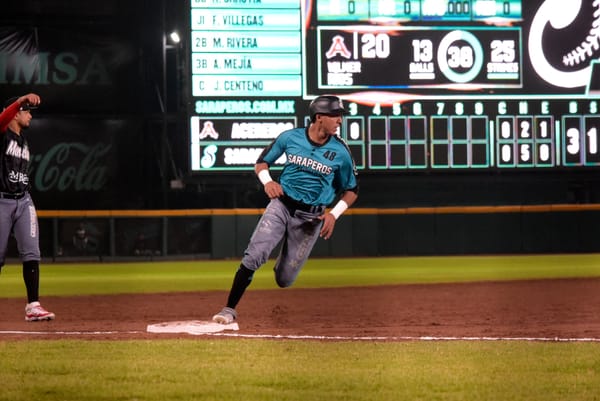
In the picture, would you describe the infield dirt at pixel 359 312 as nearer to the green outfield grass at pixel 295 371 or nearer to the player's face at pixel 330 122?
the green outfield grass at pixel 295 371

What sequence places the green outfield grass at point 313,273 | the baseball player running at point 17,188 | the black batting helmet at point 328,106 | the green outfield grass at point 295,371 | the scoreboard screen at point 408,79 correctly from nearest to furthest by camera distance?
the green outfield grass at point 295,371 < the black batting helmet at point 328,106 < the baseball player running at point 17,188 < the green outfield grass at point 313,273 < the scoreboard screen at point 408,79

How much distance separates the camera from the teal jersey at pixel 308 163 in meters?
5.94

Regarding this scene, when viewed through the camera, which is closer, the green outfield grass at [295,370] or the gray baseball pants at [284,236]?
the green outfield grass at [295,370]

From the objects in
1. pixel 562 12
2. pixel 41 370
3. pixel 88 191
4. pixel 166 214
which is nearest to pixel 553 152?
pixel 562 12

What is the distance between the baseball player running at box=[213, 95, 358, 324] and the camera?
5.89m

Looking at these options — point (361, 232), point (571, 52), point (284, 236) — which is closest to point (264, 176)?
point (284, 236)

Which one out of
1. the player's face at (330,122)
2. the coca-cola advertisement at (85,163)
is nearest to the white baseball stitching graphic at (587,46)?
the coca-cola advertisement at (85,163)

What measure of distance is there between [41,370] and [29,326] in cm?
223

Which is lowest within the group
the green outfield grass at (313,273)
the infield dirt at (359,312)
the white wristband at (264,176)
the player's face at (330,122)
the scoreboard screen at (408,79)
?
the green outfield grass at (313,273)

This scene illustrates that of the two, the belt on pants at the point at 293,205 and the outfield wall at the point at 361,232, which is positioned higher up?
the belt on pants at the point at 293,205

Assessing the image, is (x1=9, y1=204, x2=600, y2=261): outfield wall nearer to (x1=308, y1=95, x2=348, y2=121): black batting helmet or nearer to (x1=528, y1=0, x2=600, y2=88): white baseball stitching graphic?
(x1=528, y1=0, x2=600, y2=88): white baseball stitching graphic

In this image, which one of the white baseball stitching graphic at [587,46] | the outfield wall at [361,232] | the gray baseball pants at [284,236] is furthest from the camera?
the outfield wall at [361,232]

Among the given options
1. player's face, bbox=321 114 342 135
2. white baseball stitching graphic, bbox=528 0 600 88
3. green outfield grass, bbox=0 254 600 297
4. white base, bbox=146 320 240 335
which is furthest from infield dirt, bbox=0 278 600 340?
white baseball stitching graphic, bbox=528 0 600 88

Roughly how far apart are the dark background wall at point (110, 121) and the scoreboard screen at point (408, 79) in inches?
110
